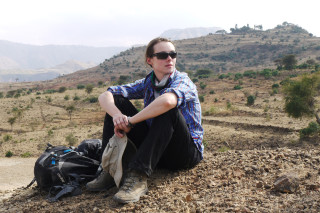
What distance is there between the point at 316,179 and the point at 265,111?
49.8ft

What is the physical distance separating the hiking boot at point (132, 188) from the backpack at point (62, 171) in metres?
0.78

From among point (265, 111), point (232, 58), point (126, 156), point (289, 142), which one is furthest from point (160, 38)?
point (232, 58)

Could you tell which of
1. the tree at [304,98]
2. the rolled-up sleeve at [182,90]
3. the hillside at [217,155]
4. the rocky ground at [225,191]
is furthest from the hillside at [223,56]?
the rolled-up sleeve at [182,90]

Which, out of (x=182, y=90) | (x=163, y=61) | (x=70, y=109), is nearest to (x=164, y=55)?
(x=163, y=61)

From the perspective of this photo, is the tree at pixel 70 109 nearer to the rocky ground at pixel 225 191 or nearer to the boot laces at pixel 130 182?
the rocky ground at pixel 225 191

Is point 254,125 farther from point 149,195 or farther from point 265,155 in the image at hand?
point 149,195

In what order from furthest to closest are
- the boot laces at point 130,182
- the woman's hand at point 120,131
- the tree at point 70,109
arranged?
the tree at point 70,109 < the woman's hand at point 120,131 < the boot laces at point 130,182

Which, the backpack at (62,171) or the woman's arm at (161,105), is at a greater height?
the woman's arm at (161,105)

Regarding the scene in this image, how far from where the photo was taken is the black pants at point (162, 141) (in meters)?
2.51

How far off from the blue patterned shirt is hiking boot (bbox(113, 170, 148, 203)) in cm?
65

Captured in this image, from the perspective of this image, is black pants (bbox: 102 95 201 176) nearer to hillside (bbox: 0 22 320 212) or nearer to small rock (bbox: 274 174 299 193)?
hillside (bbox: 0 22 320 212)

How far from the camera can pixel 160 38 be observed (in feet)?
10.2

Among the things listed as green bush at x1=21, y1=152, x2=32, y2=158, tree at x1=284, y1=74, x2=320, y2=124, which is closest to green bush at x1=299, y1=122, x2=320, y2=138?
tree at x1=284, y1=74, x2=320, y2=124

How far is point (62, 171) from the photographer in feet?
10.6
